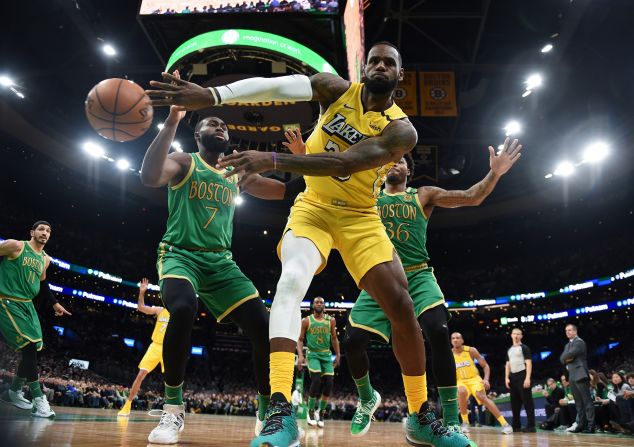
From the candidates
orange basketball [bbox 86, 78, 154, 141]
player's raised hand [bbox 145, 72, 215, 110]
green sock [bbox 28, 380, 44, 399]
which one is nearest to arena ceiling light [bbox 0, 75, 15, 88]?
green sock [bbox 28, 380, 44, 399]

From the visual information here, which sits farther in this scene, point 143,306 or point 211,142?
point 143,306

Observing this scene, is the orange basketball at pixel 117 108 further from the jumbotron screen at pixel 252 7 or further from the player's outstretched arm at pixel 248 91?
the jumbotron screen at pixel 252 7

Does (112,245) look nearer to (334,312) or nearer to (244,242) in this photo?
(244,242)

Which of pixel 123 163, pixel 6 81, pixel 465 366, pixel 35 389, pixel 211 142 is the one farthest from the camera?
pixel 123 163

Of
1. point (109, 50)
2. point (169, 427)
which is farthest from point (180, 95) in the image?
point (109, 50)

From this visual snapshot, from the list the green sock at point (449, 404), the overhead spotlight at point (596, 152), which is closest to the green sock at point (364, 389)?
the green sock at point (449, 404)

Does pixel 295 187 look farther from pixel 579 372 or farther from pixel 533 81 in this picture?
pixel 533 81

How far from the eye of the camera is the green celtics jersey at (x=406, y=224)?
484 centimetres

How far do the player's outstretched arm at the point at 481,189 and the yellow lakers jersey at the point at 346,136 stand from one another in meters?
1.58

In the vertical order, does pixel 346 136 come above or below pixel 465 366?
above

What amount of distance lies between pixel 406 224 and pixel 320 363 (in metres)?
5.60

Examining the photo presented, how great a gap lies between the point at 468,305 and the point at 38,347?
25.3 m

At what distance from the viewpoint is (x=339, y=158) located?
8.67 feet

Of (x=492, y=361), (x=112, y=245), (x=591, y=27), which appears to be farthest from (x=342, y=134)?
(x=492, y=361)
